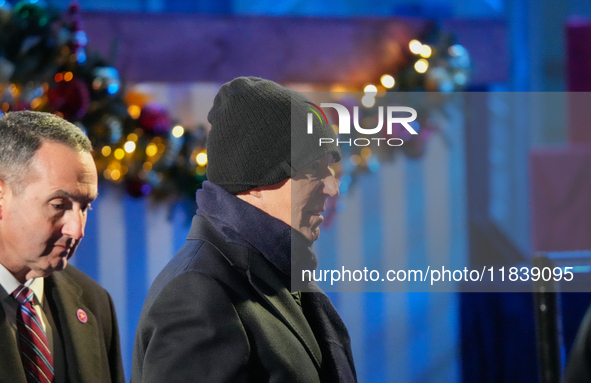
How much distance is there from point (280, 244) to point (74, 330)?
51cm

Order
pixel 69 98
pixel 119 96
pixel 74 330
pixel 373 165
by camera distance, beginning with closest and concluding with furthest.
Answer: pixel 74 330, pixel 69 98, pixel 119 96, pixel 373 165

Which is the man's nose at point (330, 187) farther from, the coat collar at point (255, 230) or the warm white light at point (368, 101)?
the warm white light at point (368, 101)

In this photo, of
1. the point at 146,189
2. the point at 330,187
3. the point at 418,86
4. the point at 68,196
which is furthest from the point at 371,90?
the point at 68,196

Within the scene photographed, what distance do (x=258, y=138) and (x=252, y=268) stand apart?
0.23 m

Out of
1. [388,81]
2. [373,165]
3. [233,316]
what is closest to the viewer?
[233,316]

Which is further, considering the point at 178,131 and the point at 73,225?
the point at 178,131

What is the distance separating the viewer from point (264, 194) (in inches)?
44.1

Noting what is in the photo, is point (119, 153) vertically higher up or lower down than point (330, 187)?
higher up

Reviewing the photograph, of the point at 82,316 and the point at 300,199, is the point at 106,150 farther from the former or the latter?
the point at 300,199

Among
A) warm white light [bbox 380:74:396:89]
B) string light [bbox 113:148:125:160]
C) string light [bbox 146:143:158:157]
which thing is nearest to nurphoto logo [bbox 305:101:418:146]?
warm white light [bbox 380:74:396:89]

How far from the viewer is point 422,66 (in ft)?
9.62

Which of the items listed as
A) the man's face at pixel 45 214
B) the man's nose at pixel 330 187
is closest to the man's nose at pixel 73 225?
the man's face at pixel 45 214

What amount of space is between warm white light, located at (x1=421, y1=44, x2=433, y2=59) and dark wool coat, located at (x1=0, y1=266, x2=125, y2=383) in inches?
80.9

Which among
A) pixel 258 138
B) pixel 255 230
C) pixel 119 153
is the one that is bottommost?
pixel 255 230
